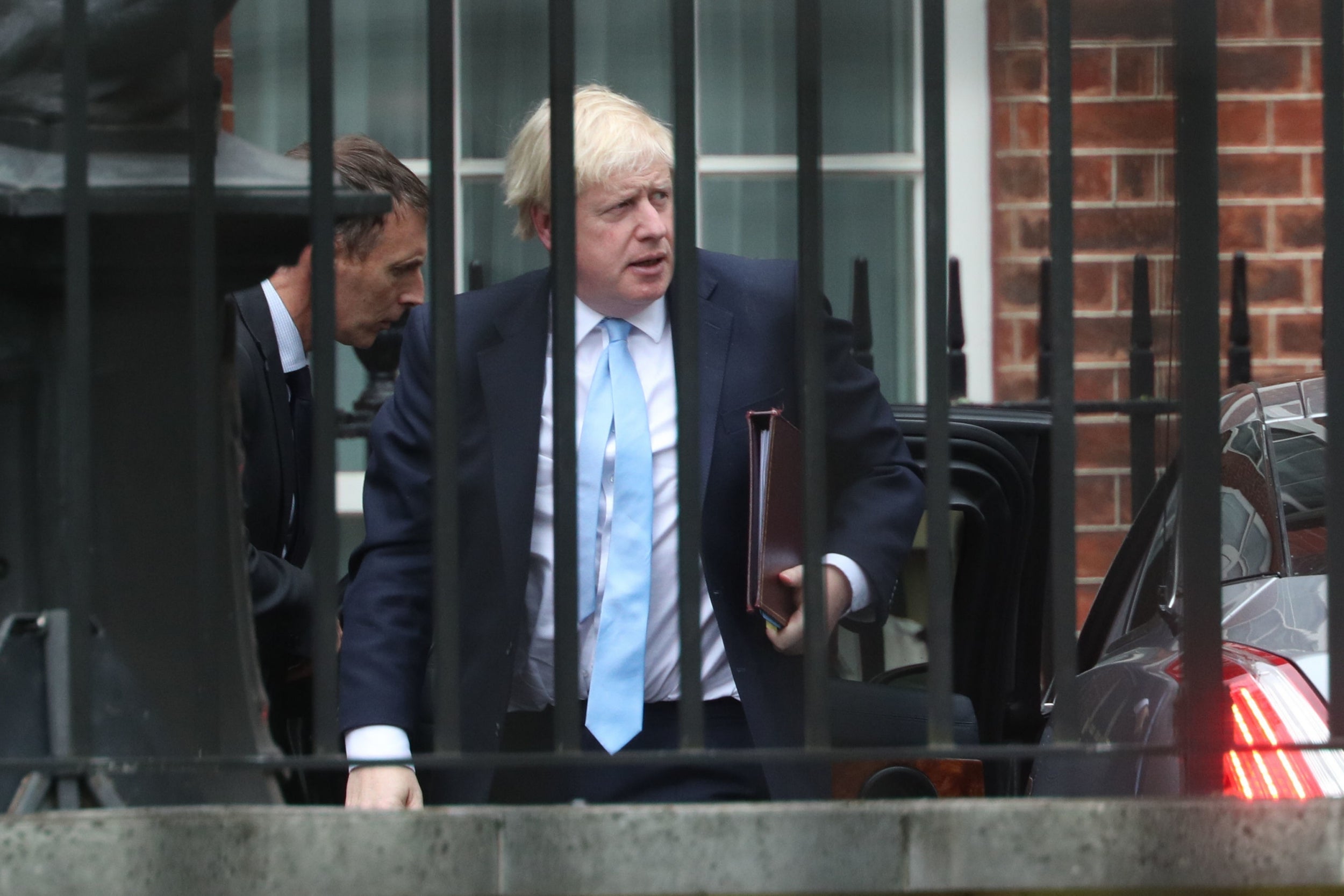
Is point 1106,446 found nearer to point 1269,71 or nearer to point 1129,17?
point 1269,71

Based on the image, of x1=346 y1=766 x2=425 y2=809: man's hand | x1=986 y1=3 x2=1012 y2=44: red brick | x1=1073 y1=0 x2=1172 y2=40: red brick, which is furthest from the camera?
x1=986 y1=3 x2=1012 y2=44: red brick

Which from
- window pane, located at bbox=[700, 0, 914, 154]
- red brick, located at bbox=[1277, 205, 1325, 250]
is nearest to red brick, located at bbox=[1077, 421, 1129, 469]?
red brick, located at bbox=[1277, 205, 1325, 250]

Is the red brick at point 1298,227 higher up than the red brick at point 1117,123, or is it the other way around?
the red brick at point 1117,123

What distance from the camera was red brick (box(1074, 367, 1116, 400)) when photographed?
5.49 meters

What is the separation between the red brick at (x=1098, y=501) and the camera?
545cm

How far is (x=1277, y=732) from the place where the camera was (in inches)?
88.3

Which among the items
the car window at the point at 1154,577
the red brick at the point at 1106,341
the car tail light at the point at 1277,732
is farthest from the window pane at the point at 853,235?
the car tail light at the point at 1277,732

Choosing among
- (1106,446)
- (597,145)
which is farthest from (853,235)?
(597,145)

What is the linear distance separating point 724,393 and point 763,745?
545 mm

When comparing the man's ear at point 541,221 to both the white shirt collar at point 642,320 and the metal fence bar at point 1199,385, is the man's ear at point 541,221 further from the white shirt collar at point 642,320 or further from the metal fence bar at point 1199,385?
the metal fence bar at point 1199,385

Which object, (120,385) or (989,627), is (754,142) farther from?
(120,385)

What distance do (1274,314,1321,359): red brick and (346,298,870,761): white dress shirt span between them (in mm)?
3301

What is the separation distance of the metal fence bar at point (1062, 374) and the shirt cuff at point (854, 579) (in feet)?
3.08

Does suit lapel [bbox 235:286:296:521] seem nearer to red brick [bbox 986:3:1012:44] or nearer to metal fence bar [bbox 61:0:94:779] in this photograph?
metal fence bar [bbox 61:0:94:779]
